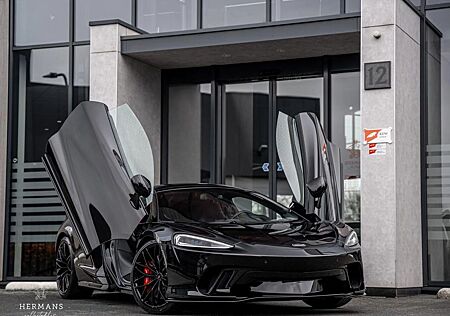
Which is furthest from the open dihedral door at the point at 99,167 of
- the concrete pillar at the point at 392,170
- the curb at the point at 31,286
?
the curb at the point at 31,286

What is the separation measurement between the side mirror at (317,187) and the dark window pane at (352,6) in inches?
149

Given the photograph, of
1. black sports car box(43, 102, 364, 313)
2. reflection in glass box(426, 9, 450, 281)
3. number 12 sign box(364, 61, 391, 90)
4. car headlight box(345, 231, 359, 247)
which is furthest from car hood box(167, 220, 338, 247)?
reflection in glass box(426, 9, 450, 281)

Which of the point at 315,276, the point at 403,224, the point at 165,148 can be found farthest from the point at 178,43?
the point at 315,276

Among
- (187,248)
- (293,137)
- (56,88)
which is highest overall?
(56,88)

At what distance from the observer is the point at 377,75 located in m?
10.9

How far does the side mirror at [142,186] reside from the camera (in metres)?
8.31

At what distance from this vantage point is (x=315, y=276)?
7.77m

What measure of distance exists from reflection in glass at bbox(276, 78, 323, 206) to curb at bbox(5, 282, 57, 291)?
344 cm

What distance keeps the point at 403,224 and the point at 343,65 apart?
117 inches

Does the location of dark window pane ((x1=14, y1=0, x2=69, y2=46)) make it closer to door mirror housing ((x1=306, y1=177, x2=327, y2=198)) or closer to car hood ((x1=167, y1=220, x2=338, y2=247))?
door mirror housing ((x1=306, y1=177, x2=327, y2=198))

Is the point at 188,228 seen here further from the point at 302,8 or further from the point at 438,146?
the point at 302,8

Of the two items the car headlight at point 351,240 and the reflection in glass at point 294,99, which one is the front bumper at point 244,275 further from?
the reflection in glass at point 294,99

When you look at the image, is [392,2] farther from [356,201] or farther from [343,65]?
[356,201]

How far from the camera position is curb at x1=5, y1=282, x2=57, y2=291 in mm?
12602
